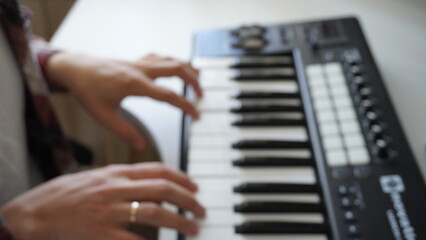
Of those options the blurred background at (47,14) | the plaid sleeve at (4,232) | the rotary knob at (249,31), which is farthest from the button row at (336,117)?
the blurred background at (47,14)

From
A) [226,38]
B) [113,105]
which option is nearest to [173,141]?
[113,105]

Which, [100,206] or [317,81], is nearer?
[100,206]

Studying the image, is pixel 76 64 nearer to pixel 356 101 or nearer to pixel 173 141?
pixel 173 141

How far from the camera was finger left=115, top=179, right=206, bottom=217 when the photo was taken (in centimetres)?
47

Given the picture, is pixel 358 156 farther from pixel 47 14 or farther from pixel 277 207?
pixel 47 14

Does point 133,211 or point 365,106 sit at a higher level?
point 365,106

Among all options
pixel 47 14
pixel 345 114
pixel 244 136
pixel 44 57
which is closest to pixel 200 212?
pixel 244 136

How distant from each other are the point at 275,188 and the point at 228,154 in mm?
80

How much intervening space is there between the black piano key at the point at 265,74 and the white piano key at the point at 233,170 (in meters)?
0.16

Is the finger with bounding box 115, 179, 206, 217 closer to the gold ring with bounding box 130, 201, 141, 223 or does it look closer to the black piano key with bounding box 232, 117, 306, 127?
the gold ring with bounding box 130, 201, 141, 223

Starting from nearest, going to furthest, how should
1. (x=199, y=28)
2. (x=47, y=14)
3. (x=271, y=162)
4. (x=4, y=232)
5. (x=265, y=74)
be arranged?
(x=4, y=232)
(x=271, y=162)
(x=265, y=74)
(x=199, y=28)
(x=47, y=14)

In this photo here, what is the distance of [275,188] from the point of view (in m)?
0.49

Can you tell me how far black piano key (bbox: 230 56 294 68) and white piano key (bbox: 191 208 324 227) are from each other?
10.0 inches

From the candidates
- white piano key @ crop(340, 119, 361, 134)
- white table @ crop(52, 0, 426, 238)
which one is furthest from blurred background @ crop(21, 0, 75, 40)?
white piano key @ crop(340, 119, 361, 134)
